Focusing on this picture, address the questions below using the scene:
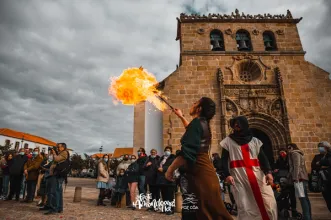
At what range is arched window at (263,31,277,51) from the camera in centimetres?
1400

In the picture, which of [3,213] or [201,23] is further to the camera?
[201,23]

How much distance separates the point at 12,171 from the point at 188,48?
11398 millimetres

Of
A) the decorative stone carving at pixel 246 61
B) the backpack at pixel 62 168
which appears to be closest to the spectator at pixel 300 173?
the backpack at pixel 62 168

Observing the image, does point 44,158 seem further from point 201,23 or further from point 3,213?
point 201,23

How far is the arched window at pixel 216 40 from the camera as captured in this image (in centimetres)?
1366

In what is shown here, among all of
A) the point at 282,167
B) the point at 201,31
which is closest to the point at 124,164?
the point at 282,167

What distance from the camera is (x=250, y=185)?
2.86 m

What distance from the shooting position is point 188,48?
13.5 m

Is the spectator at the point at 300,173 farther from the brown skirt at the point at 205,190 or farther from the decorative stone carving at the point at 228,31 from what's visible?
the decorative stone carving at the point at 228,31

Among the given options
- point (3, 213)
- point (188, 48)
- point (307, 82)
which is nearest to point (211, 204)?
point (3, 213)

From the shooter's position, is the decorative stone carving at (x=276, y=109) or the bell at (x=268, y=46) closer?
the decorative stone carving at (x=276, y=109)

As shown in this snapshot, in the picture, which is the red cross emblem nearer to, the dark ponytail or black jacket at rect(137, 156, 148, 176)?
the dark ponytail

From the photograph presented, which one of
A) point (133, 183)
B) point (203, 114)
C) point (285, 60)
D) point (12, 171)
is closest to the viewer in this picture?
point (203, 114)

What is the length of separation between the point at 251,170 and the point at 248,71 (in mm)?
11977
